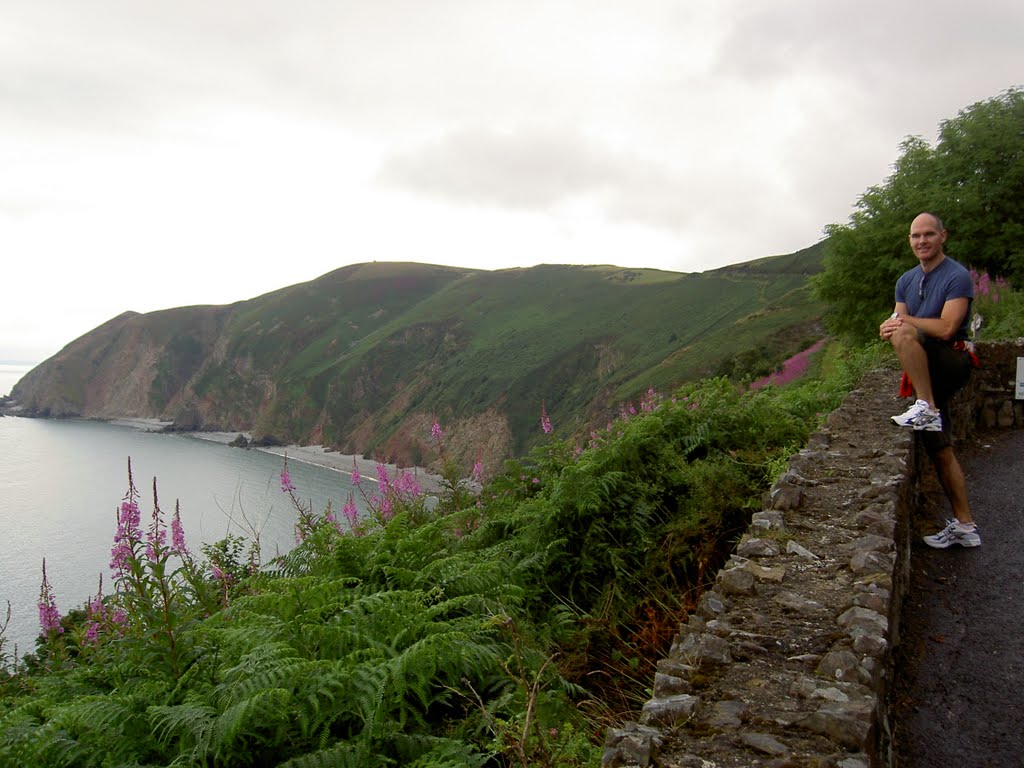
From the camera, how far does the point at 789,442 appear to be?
7484 mm

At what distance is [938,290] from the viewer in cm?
557

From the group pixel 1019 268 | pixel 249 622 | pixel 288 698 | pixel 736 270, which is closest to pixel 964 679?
pixel 288 698

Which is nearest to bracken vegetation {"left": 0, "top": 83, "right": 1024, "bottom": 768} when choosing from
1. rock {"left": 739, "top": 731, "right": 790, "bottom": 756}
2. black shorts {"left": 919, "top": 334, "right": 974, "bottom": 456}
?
rock {"left": 739, "top": 731, "right": 790, "bottom": 756}

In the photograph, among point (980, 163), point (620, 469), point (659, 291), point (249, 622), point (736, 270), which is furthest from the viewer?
point (659, 291)

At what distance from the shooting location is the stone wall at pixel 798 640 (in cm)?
242

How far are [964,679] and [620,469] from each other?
352cm

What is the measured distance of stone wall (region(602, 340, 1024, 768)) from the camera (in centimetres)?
242

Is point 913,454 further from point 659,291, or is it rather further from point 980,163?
point 659,291

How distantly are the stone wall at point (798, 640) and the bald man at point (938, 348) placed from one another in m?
0.33

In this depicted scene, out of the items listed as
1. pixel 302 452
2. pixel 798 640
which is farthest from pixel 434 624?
pixel 302 452

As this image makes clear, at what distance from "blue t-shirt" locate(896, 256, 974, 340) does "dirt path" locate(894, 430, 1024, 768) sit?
1.84m

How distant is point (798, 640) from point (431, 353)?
146779 millimetres

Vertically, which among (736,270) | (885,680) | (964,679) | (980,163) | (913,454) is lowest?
(964,679)

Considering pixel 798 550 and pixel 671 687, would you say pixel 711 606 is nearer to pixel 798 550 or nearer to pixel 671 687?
pixel 671 687
